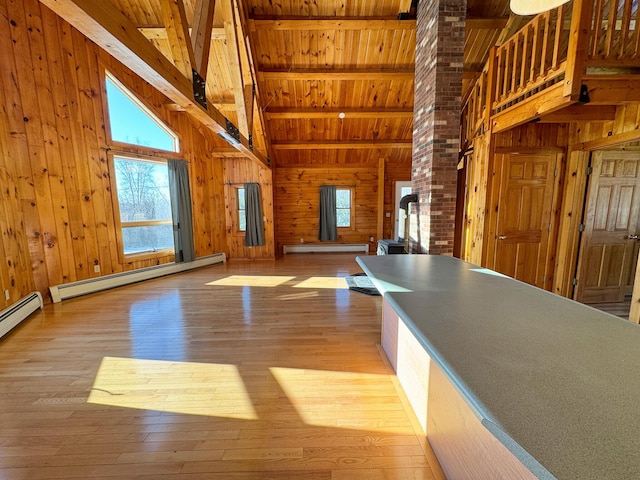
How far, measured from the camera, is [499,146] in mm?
3650

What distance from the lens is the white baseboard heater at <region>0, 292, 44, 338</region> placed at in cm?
288

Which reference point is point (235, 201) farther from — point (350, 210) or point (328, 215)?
point (350, 210)

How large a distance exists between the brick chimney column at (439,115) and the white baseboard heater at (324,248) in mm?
3895

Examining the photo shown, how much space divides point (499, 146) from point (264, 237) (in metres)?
5.00

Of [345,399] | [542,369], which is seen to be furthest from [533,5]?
[345,399]

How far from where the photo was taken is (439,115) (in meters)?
3.26

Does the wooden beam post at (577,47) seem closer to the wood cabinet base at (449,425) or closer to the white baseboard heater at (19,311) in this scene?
the wood cabinet base at (449,425)

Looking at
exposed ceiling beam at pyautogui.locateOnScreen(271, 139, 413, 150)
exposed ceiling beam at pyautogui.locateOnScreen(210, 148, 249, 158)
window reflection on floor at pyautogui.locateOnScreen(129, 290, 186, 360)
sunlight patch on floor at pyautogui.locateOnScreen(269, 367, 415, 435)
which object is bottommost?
sunlight patch on floor at pyautogui.locateOnScreen(269, 367, 415, 435)

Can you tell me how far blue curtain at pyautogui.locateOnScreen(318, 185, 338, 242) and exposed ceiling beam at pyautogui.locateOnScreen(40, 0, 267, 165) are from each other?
4.88 m

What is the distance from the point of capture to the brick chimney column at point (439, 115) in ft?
10.3

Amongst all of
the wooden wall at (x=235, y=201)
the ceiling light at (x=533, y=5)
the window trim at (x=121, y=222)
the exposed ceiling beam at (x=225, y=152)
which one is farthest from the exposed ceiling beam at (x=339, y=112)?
the ceiling light at (x=533, y=5)

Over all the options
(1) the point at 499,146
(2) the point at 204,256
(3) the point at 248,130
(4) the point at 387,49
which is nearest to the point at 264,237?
(2) the point at 204,256

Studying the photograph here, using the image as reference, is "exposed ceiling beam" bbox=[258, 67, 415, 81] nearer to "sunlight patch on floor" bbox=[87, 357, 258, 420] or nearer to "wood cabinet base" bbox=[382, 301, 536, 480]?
"wood cabinet base" bbox=[382, 301, 536, 480]

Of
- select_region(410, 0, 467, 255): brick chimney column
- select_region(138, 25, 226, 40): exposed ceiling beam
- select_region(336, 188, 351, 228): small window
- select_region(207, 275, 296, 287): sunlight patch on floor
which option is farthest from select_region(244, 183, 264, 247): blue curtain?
select_region(410, 0, 467, 255): brick chimney column
